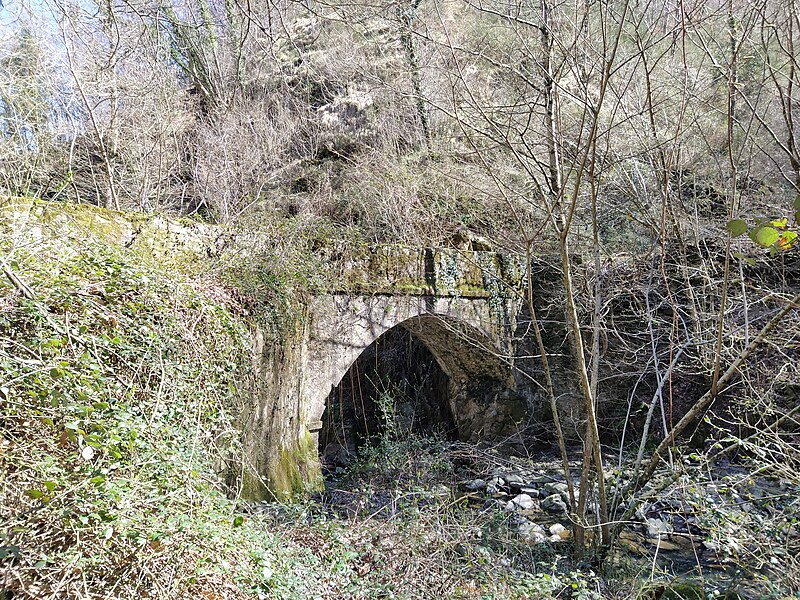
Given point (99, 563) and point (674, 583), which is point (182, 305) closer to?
point (99, 563)

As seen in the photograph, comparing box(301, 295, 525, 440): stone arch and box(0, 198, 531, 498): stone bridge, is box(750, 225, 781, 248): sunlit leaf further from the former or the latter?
box(301, 295, 525, 440): stone arch

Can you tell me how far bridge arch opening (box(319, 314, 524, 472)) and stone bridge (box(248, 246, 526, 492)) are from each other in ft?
0.07

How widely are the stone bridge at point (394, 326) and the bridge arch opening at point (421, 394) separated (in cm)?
2

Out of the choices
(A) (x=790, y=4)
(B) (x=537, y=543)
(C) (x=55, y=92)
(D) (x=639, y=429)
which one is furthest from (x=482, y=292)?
(C) (x=55, y=92)

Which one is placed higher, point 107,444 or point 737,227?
point 737,227

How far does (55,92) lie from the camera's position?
22.1ft

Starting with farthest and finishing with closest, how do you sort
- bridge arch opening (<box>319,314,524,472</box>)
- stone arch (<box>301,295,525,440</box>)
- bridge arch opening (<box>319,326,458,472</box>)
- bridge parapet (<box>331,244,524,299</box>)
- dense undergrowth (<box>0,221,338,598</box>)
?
bridge arch opening (<box>319,326,458,472</box>) < bridge arch opening (<box>319,314,524,472</box>) < bridge parapet (<box>331,244,524,299</box>) < stone arch (<box>301,295,525,440</box>) < dense undergrowth (<box>0,221,338,598</box>)

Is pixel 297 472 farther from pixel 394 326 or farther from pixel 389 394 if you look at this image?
pixel 389 394

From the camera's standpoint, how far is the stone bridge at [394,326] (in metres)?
5.18

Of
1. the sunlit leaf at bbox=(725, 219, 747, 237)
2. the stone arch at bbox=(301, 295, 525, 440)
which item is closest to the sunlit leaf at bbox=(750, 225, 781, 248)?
the sunlit leaf at bbox=(725, 219, 747, 237)

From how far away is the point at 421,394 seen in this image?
9266 millimetres

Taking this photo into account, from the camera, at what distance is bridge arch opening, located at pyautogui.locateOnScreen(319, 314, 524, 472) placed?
824 centimetres

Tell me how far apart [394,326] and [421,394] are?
2.28 meters

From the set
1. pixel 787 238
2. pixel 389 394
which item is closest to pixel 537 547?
pixel 389 394
